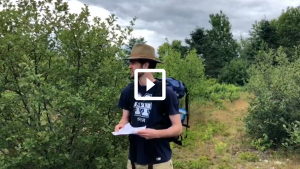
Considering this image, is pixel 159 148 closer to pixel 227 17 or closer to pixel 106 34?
pixel 106 34

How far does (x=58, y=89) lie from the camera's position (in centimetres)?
366

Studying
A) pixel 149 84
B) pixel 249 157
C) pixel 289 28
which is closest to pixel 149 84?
pixel 149 84

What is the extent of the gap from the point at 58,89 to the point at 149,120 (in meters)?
1.76

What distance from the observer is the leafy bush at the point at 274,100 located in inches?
268

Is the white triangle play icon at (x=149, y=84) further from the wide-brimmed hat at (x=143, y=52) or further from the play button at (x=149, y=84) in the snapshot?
the wide-brimmed hat at (x=143, y=52)

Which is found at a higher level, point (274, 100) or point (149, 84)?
point (149, 84)

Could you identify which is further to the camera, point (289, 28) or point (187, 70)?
point (289, 28)

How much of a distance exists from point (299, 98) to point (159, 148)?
17.9 ft

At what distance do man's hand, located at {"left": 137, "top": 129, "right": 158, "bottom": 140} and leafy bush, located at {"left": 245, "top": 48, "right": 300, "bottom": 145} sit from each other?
516cm

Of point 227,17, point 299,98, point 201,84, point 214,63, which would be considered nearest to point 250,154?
point 299,98

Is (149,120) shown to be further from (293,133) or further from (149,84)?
(293,133)

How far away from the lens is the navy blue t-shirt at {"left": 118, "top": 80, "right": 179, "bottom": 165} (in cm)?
229

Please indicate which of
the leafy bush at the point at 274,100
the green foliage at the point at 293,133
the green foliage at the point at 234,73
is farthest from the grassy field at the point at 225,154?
the green foliage at the point at 234,73

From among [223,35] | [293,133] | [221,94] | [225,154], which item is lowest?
[225,154]
